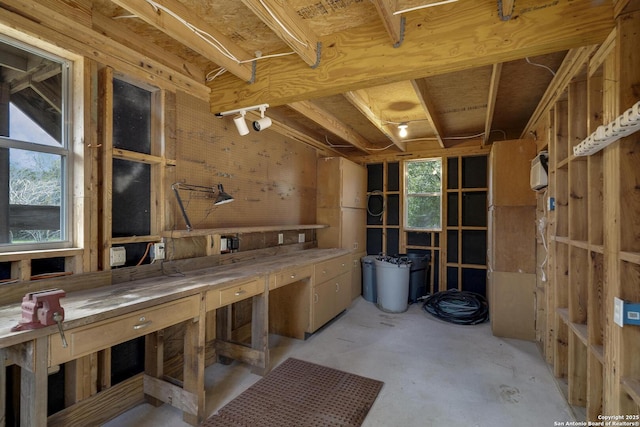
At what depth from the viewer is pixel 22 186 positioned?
166 cm

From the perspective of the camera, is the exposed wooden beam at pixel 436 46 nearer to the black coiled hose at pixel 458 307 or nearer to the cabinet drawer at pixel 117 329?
the cabinet drawer at pixel 117 329

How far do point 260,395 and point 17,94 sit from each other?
2384 millimetres

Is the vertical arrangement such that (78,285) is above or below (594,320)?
above

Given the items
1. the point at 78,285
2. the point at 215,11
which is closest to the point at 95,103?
the point at 215,11

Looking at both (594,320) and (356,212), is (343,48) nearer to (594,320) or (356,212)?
(594,320)

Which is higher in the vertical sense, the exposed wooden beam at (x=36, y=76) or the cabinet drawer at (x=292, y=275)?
the exposed wooden beam at (x=36, y=76)

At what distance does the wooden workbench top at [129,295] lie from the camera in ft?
4.11

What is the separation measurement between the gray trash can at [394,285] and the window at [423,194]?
39.3 inches

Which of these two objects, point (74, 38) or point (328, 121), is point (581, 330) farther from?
point (74, 38)

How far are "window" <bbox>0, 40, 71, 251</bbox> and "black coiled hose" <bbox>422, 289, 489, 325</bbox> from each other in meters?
3.85

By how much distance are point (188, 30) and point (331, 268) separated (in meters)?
2.61

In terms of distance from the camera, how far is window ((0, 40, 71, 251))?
1609 mm

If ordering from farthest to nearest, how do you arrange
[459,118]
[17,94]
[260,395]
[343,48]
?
[459,118] < [260,395] < [343,48] < [17,94]

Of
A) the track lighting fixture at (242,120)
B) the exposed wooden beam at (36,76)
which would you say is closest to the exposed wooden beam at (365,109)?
the track lighting fixture at (242,120)
